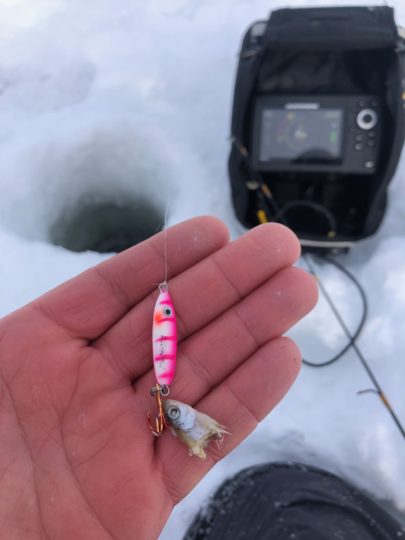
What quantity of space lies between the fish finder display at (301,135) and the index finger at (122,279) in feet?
2.77

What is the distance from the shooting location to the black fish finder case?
2203 millimetres

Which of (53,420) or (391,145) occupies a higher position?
(391,145)

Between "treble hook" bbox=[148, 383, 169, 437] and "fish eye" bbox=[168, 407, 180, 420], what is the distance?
0.05 metres

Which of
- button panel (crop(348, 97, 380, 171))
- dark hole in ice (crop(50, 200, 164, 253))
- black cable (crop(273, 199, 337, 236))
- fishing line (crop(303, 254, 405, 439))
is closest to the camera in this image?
fishing line (crop(303, 254, 405, 439))

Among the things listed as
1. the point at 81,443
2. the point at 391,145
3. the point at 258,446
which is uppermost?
the point at 391,145

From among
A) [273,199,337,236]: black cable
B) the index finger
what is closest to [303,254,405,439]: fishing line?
[273,199,337,236]: black cable

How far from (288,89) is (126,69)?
0.93 m

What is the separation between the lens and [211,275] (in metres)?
1.63

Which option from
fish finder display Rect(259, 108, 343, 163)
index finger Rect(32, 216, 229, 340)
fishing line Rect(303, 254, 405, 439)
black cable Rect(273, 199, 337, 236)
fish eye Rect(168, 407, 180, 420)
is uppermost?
fish finder display Rect(259, 108, 343, 163)

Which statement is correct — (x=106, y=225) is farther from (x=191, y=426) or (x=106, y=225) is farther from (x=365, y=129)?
(x=191, y=426)

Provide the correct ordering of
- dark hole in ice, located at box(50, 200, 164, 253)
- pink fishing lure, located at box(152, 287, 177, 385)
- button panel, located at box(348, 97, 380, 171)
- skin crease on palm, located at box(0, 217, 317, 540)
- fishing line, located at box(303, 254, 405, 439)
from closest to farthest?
skin crease on palm, located at box(0, 217, 317, 540), pink fishing lure, located at box(152, 287, 177, 385), fishing line, located at box(303, 254, 405, 439), button panel, located at box(348, 97, 380, 171), dark hole in ice, located at box(50, 200, 164, 253)

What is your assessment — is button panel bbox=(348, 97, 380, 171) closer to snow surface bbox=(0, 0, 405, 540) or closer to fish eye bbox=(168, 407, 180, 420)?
snow surface bbox=(0, 0, 405, 540)

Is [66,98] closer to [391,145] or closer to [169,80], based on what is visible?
[169,80]

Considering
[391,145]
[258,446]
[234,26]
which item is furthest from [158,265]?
[234,26]
